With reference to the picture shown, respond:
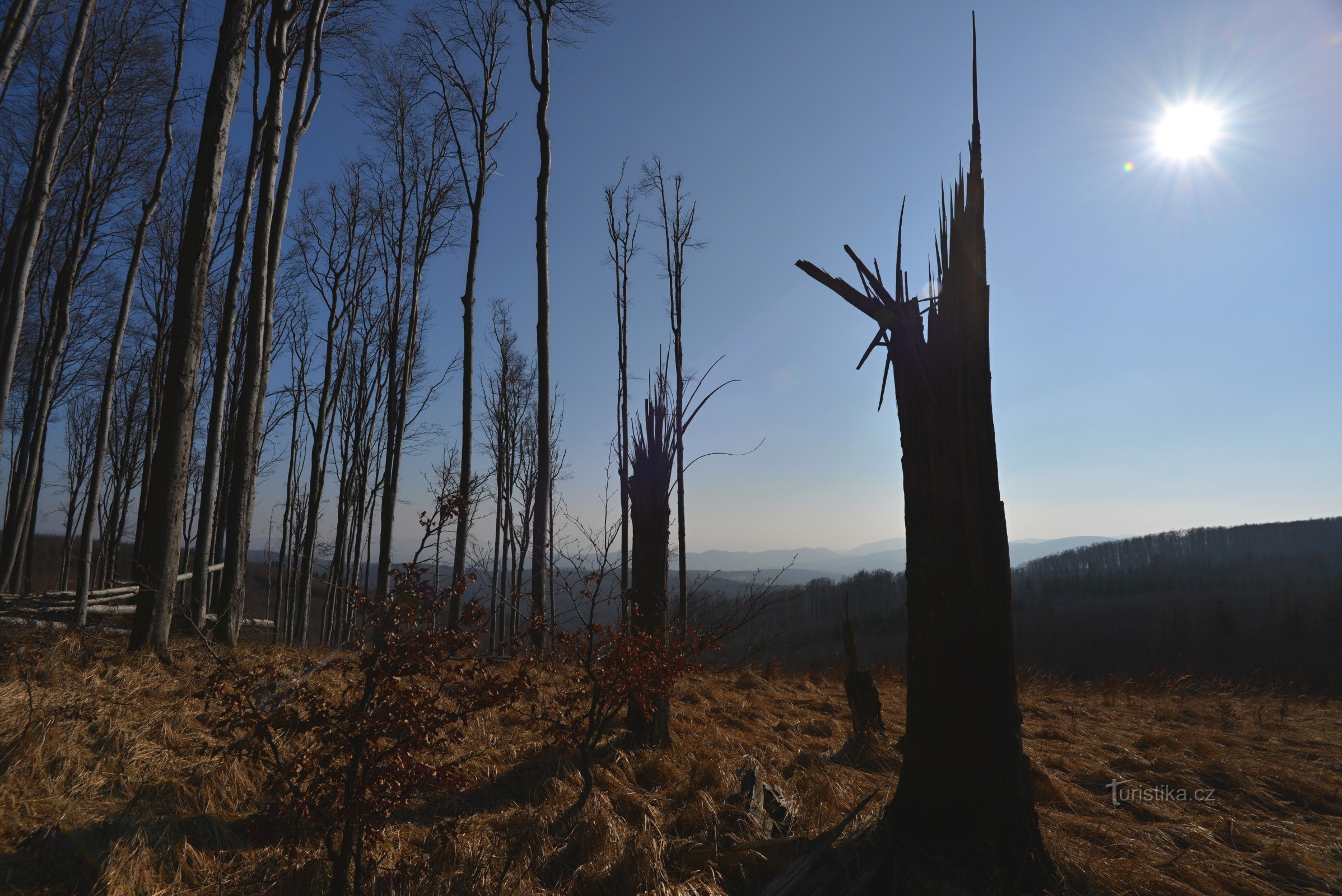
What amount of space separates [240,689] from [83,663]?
12.3 ft

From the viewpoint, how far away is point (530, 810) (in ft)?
10.9

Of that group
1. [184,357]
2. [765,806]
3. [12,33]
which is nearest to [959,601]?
[765,806]

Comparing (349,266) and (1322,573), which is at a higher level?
(349,266)

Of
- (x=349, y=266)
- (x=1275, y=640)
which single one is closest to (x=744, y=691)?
(x=349, y=266)

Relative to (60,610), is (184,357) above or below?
above

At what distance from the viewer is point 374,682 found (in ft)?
7.64

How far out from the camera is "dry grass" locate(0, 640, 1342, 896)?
98.0 inches

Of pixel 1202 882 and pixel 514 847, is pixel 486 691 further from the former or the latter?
pixel 1202 882

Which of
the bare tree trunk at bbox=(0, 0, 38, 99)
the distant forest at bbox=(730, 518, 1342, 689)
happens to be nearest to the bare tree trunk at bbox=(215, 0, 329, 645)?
the bare tree trunk at bbox=(0, 0, 38, 99)

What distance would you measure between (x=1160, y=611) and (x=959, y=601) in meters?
41.1

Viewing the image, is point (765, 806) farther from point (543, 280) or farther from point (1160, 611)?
point (1160, 611)

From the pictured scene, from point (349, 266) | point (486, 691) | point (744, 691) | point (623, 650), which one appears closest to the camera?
point (486, 691)

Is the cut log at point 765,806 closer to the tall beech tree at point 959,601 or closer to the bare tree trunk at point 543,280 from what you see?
the tall beech tree at point 959,601

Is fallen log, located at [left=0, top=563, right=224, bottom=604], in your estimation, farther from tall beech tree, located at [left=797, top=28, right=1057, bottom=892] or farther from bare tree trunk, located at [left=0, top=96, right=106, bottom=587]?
tall beech tree, located at [left=797, top=28, right=1057, bottom=892]
